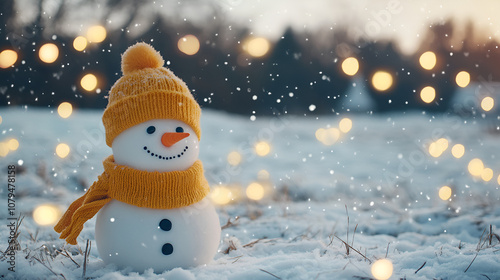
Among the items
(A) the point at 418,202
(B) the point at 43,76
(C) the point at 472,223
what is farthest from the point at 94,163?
(C) the point at 472,223

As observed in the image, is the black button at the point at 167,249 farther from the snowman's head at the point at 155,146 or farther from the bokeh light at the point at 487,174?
the bokeh light at the point at 487,174

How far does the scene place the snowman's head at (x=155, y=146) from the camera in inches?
78.2

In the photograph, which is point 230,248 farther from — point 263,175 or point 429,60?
point 429,60

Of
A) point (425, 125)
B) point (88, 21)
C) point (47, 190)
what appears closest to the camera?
point (47, 190)

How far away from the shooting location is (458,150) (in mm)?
7094

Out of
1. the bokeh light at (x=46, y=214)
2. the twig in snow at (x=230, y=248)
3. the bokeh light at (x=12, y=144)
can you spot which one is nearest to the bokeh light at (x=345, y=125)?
the bokeh light at (x=12, y=144)

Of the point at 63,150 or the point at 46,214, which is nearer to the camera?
the point at 46,214

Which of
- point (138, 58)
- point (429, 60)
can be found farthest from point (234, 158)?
point (138, 58)

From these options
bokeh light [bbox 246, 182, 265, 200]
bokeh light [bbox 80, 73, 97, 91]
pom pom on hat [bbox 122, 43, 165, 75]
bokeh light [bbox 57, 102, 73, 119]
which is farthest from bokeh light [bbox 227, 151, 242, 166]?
pom pom on hat [bbox 122, 43, 165, 75]

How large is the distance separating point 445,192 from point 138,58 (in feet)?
14.0

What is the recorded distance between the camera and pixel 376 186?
5242 mm

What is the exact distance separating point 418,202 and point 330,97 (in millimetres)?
4766

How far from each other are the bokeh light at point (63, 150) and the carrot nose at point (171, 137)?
3724mm

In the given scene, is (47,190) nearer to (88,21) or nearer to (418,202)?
(88,21)
